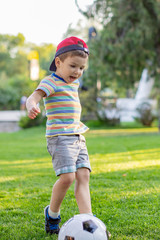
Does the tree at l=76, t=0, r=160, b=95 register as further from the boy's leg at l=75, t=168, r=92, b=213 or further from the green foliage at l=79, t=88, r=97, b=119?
the boy's leg at l=75, t=168, r=92, b=213

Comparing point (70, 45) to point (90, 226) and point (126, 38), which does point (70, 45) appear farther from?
point (126, 38)

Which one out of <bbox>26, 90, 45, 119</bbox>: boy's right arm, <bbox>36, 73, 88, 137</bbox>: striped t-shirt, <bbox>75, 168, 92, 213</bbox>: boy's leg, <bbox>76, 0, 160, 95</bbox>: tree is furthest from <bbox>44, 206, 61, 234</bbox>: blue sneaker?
<bbox>76, 0, 160, 95</bbox>: tree

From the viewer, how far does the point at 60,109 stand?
2.83m

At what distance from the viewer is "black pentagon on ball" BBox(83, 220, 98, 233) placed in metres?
2.43

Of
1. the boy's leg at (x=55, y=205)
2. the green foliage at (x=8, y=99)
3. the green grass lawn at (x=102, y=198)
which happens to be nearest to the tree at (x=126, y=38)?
the green grass lawn at (x=102, y=198)

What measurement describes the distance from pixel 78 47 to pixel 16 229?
1.64 meters

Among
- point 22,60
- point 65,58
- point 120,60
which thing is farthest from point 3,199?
point 22,60

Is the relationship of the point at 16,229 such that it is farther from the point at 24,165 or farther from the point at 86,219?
the point at 24,165

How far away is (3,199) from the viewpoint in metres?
4.04

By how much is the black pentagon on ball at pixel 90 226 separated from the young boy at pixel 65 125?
0.35 metres

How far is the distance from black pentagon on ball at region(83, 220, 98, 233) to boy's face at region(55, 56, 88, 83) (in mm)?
1151

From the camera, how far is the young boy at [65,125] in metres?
2.74

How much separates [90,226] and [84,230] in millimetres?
54

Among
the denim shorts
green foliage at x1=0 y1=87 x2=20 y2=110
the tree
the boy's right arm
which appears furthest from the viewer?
green foliage at x1=0 y1=87 x2=20 y2=110
